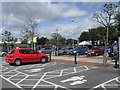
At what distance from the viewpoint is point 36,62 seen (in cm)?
1480

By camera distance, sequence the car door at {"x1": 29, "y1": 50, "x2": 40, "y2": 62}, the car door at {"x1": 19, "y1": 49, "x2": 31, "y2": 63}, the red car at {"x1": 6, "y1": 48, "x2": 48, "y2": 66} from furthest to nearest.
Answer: the car door at {"x1": 29, "y1": 50, "x2": 40, "y2": 62} < the car door at {"x1": 19, "y1": 49, "x2": 31, "y2": 63} < the red car at {"x1": 6, "y1": 48, "x2": 48, "y2": 66}

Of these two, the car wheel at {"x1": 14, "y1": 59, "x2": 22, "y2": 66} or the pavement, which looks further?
the car wheel at {"x1": 14, "y1": 59, "x2": 22, "y2": 66}

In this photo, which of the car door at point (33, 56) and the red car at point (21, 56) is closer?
the red car at point (21, 56)

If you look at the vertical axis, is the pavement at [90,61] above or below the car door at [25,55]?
below

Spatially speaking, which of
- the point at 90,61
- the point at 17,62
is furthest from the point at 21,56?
the point at 90,61

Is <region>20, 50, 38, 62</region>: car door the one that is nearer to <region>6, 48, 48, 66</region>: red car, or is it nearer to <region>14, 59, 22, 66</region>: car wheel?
<region>6, 48, 48, 66</region>: red car

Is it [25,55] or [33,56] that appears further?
[33,56]

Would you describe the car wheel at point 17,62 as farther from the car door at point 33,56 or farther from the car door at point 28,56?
the car door at point 33,56

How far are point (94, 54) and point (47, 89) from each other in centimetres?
1630

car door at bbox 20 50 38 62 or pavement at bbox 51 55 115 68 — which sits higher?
car door at bbox 20 50 38 62

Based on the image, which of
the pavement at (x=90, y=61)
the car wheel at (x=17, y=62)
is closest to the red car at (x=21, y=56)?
the car wheel at (x=17, y=62)

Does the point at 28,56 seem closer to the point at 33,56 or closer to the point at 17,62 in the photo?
the point at 33,56

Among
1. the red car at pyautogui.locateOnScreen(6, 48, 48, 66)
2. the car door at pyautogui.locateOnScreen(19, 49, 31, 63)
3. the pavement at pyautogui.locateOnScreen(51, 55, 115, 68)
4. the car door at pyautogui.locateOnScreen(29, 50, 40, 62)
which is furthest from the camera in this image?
the car door at pyautogui.locateOnScreen(29, 50, 40, 62)

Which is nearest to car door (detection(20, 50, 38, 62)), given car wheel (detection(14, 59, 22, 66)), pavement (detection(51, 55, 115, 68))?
car wheel (detection(14, 59, 22, 66))
